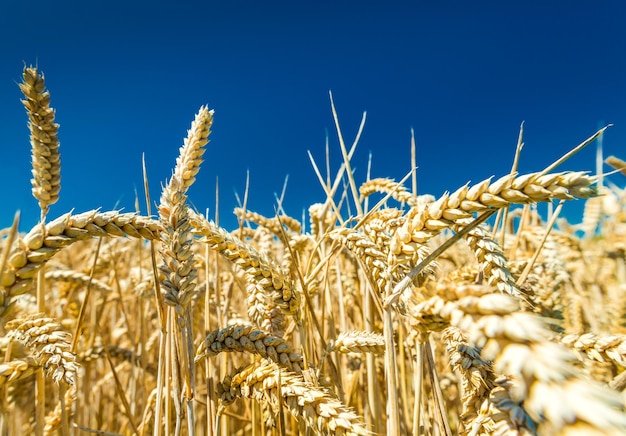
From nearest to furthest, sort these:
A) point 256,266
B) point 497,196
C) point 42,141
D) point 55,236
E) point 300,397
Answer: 1. point 497,196
2. point 55,236
3. point 300,397
4. point 256,266
5. point 42,141

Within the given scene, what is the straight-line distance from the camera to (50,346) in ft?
3.08

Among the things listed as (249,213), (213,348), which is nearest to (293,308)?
(213,348)

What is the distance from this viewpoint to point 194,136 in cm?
108

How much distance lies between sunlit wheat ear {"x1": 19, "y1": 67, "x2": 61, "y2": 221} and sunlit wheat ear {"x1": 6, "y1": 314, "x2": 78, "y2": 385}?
0.33 meters

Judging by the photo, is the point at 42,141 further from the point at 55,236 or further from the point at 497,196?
the point at 497,196

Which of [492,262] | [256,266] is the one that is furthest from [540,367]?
[256,266]

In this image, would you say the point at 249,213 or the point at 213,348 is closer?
the point at 213,348

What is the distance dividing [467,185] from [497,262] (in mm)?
288

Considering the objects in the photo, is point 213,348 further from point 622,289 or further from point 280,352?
point 622,289

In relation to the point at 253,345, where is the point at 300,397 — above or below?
below

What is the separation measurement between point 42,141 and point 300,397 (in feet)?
3.54

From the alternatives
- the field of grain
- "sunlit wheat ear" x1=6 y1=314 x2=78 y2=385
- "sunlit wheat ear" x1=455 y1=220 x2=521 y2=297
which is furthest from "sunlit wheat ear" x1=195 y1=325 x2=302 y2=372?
"sunlit wheat ear" x1=455 y1=220 x2=521 y2=297

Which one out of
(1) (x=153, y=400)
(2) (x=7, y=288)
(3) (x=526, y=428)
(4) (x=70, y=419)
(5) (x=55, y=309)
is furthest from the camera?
(5) (x=55, y=309)

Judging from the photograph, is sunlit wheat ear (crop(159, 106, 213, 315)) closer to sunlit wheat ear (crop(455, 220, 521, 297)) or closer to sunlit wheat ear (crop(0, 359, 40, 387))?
sunlit wheat ear (crop(0, 359, 40, 387))
